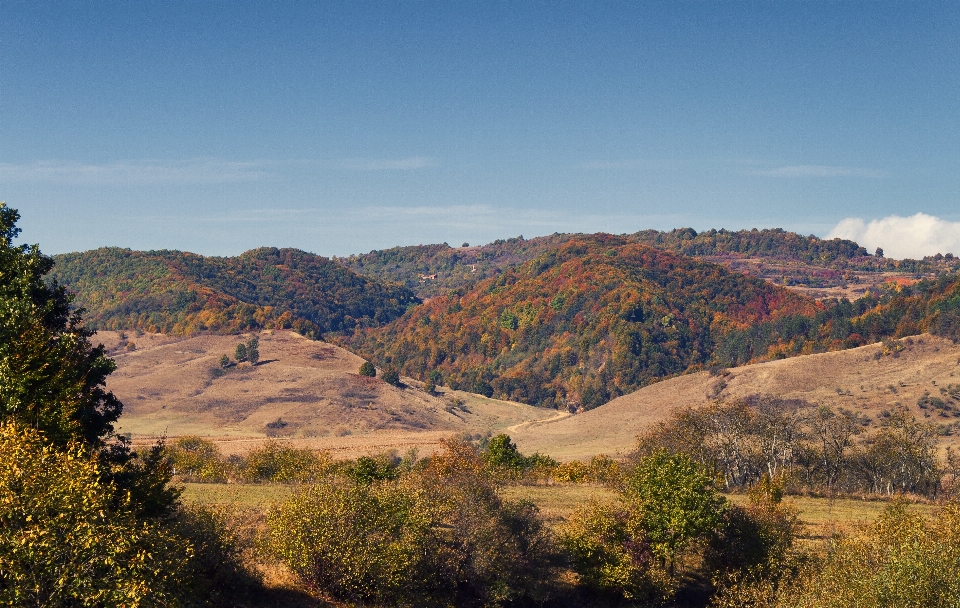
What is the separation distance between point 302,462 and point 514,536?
3827cm

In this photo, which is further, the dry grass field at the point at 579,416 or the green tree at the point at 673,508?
the dry grass field at the point at 579,416

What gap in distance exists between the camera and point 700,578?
51281 millimetres

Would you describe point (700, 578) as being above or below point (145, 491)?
below

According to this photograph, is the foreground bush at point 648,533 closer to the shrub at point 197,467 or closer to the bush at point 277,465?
the bush at point 277,465

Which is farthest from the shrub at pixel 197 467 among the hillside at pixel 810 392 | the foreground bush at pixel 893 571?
the hillside at pixel 810 392

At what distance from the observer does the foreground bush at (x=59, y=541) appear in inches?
814

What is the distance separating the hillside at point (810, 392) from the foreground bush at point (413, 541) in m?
89.4

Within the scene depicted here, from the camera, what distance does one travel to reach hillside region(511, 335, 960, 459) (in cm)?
13250

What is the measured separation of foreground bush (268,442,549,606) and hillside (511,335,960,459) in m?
89.4

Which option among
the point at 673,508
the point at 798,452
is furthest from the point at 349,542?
the point at 798,452

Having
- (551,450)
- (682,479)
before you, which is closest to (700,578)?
(682,479)

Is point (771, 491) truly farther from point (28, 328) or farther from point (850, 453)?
point (28, 328)

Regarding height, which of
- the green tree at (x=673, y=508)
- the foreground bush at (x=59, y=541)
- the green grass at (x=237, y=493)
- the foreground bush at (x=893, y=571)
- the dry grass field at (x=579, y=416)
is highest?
the foreground bush at (x=59, y=541)

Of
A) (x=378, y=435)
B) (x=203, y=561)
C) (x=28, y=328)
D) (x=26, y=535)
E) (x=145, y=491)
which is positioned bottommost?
(x=378, y=435)
